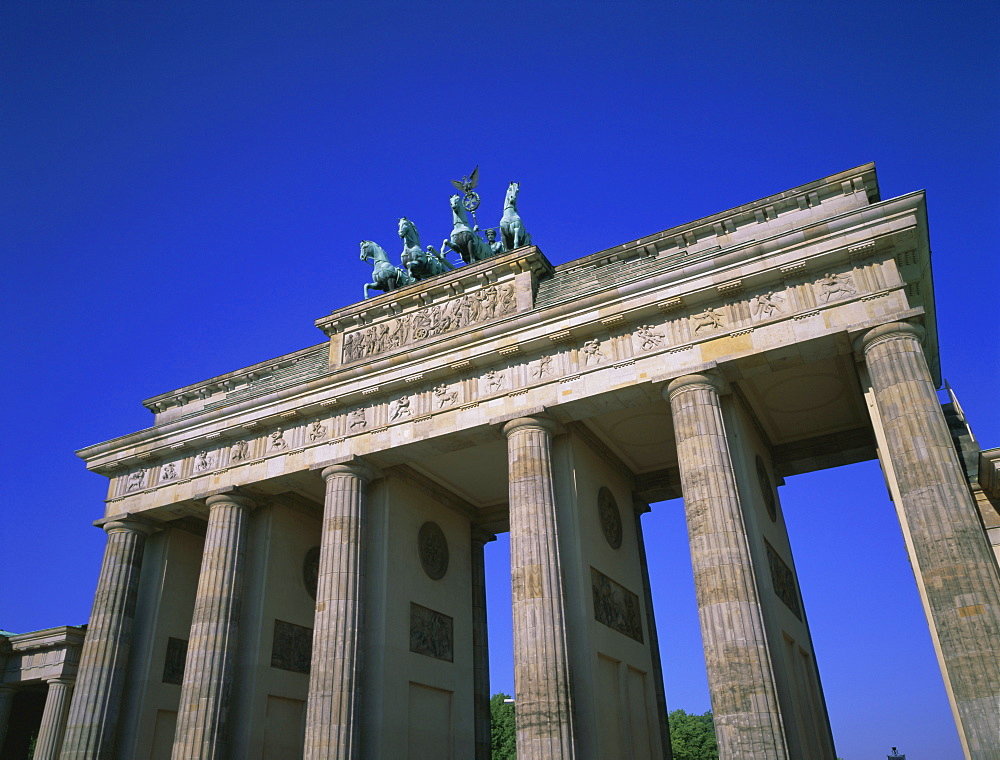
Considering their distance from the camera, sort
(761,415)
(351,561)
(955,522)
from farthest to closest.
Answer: (761,415)
(351,561)
(955,522)

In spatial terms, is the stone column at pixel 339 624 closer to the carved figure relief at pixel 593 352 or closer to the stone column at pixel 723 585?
the carved figure relief at pixel 593 352

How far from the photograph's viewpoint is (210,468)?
24.3m

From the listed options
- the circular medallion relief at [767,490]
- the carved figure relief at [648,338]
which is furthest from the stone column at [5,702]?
the circular medallion relief at [767,490]

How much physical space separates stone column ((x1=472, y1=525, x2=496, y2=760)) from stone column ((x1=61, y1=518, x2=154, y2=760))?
35.4 feet

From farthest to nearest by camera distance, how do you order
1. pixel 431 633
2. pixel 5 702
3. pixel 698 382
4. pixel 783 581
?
pixel 5 702, pixel 431 633, pixel 783 581, pixel 698 382

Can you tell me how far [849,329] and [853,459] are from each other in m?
8.73

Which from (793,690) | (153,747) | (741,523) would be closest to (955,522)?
(741,523)

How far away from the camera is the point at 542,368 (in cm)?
2008

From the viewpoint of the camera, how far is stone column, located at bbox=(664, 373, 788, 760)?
564 inches

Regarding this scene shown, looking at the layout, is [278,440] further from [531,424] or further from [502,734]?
[502,734]

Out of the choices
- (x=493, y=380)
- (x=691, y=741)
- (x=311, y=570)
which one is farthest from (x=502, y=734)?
(x=493, y=380)

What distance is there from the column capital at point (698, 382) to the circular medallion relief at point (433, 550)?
32.3 ft

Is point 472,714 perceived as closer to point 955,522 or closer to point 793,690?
point 793,690

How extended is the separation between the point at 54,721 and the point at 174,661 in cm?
666
